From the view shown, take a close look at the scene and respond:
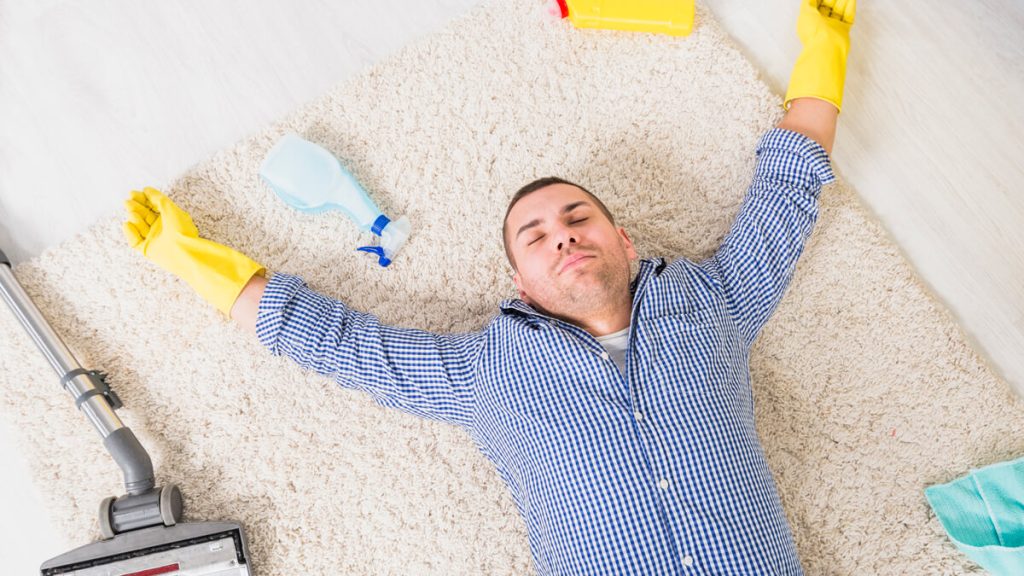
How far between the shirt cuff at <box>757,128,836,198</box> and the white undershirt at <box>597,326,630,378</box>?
1.44 feet

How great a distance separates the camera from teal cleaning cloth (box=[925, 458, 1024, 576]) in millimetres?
1210

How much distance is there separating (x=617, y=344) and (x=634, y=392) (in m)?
0.11

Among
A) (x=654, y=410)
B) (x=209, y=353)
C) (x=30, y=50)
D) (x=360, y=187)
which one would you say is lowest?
(x=654, y=410)

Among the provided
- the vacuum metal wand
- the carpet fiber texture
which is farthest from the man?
the vacuum metal wand

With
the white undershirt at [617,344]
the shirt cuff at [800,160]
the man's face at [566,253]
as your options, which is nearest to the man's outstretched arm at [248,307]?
the man's face at [566,253]

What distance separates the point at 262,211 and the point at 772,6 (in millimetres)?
1143

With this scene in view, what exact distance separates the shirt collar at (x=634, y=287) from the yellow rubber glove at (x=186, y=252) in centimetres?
47

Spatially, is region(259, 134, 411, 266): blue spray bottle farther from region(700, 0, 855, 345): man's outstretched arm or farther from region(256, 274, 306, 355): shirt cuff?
region(700, 0, 855, 345): man's outstretched arm

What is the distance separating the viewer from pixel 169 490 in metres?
1.25

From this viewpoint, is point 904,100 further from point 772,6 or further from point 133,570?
point 133,570

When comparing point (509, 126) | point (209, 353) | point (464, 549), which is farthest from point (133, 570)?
point (509, 126)

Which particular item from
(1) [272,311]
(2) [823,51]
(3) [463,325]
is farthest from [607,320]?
(2) [823,51]

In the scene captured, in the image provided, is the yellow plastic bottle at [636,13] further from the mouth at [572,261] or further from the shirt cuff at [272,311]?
the shirt cuff at [272,311]

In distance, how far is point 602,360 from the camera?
1116 mm
